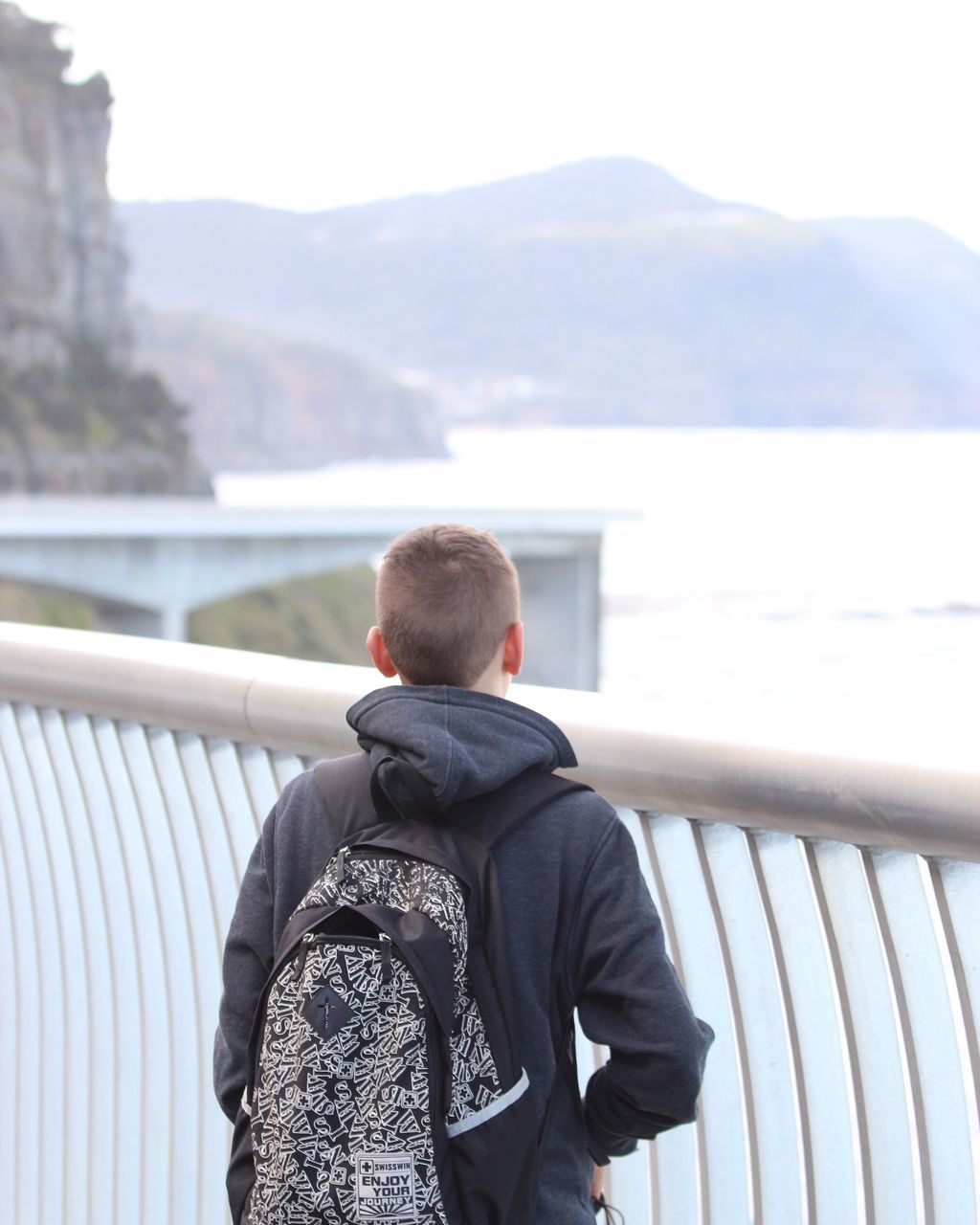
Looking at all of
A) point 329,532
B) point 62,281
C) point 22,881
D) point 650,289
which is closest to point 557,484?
point 650,289

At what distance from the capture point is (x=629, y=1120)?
1703 mm

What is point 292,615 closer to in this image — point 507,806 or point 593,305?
point 507,806

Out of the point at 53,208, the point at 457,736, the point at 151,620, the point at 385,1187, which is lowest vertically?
the point at 385,1187

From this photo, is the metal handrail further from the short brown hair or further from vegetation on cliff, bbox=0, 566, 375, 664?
vegetation on cliff, bbox=0, 566, 375, 664

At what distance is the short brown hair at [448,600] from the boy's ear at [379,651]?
0.05 m

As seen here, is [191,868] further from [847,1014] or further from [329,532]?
[329,532]

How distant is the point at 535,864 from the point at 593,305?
171 m

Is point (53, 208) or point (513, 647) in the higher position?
point (53, 208)

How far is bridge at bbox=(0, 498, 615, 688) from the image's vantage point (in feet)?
127

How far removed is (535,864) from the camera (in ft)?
5.45

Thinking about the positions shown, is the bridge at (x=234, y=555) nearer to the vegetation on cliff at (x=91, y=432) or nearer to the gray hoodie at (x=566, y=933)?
the vegetation on cliff at (x=91, y=432)

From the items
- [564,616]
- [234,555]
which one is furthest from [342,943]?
[564,616]

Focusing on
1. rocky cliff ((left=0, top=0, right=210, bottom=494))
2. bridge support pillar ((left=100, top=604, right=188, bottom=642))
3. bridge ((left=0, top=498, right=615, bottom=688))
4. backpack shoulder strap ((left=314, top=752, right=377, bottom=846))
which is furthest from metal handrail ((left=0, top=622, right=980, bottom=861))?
rocky cliff ((left=0, top=0, right=210, bottom=494))

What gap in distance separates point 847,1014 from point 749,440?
182 metres
